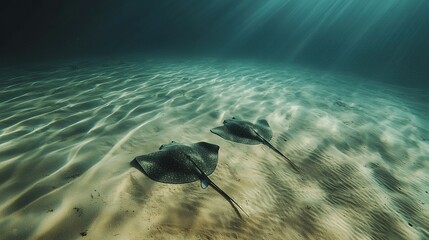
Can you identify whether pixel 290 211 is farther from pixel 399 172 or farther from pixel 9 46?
pixel 9 46

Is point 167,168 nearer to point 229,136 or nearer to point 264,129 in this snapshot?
point 229,136

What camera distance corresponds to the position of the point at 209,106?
6508 millimetres

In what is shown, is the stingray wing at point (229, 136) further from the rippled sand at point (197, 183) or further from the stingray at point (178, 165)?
the stingray at point (178, 165)

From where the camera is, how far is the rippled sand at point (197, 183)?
251 centimetres

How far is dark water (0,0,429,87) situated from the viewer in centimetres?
2264

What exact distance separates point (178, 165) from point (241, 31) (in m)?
41.7

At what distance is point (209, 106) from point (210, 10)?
3089 centimetres

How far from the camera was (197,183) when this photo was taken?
3.17m

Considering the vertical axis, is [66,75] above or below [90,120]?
below

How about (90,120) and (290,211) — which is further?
(90,120)

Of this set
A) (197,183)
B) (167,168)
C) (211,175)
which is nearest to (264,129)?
(211,175)

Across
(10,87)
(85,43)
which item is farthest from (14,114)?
(85,43)

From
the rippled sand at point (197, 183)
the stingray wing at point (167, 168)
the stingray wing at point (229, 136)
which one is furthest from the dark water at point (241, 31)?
the stingray wing at point (167, 168)

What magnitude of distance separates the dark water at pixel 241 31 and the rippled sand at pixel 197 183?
1483 cm
